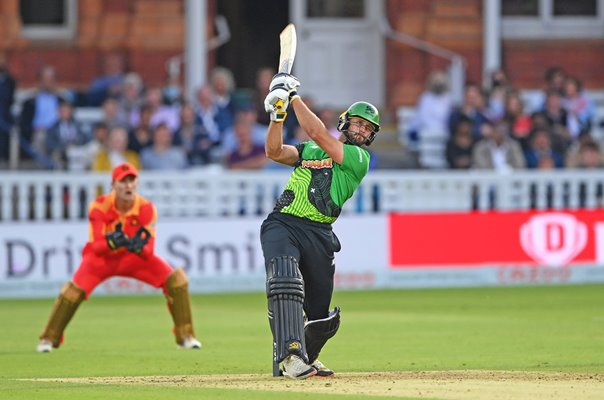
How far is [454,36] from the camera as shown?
2614cm

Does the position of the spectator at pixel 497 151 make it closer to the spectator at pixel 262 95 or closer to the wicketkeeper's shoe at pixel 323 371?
the spectator at pixel 262 95

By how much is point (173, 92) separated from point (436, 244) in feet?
15.5

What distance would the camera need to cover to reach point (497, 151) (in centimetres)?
2238

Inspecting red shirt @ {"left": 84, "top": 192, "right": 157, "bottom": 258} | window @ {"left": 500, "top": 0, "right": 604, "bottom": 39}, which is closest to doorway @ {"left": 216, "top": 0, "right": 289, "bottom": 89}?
window @ {"left": 500, "top": 0, "right": 604, "bottom": 39}

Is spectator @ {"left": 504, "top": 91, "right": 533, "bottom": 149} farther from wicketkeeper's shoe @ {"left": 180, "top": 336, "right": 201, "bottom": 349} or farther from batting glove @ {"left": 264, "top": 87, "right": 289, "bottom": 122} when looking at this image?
batting glove @ {"left": 264, "top": 87, "right": 289, "bottom": 122}

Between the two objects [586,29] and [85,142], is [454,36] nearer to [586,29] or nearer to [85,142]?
[586,29]

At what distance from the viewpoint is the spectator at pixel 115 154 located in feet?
68.7

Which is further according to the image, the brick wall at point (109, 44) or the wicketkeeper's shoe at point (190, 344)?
the brick wall at point (109, 44)

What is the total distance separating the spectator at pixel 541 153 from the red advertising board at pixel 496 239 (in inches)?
52.0

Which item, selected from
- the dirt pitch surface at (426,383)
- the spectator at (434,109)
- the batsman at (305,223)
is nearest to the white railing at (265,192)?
Answer: the spectator at (434,109)

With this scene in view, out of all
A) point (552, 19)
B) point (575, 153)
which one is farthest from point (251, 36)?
point (575, 153)

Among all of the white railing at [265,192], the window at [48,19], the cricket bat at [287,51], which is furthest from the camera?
the window at [48,19]

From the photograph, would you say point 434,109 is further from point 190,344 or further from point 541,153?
point 190,344

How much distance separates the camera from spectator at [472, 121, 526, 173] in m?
22.3
